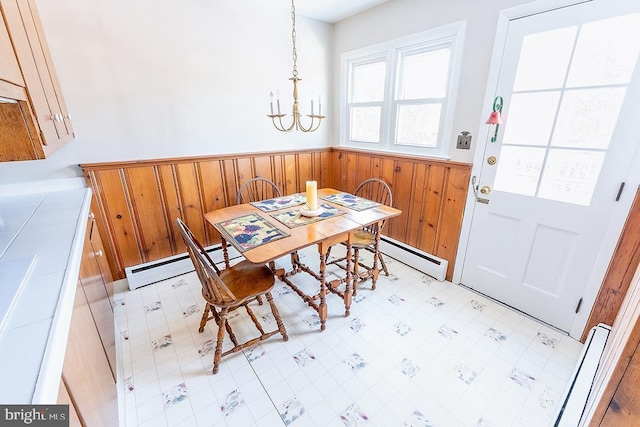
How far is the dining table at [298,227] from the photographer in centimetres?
153

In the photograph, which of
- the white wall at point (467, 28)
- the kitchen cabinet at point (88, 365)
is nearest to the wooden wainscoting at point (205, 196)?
the white wall at point (467, 28)

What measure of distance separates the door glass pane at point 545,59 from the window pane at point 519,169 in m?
0.39

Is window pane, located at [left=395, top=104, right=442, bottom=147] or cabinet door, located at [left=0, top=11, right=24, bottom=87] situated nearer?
cabinet door, located at [left=0, top=11, right=24, bottom=87]

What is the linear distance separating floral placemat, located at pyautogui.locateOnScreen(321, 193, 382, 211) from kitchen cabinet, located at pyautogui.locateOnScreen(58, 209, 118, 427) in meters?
1.60

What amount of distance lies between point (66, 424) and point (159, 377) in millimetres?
1065

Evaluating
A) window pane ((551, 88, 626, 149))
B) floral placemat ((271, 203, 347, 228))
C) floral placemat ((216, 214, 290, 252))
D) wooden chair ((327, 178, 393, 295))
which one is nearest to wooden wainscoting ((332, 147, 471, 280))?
wooden chair ((327, 178, 393, 295))

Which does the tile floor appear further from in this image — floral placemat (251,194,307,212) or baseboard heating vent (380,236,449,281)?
floral placemat (251,194,307,212)

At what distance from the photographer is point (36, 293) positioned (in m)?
0.82

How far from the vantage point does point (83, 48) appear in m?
1.84

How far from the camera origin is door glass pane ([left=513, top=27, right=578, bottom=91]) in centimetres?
156

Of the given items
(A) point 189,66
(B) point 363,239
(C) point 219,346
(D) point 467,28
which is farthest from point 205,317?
(D) point 467,28

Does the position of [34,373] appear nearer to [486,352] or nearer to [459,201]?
[486,352]

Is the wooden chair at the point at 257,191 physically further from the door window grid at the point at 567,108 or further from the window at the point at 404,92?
the door window grid at the point at 567,108

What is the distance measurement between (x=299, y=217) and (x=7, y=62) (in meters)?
1.47
